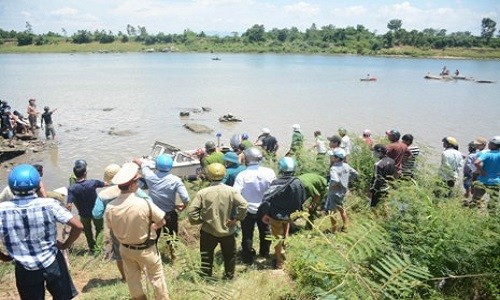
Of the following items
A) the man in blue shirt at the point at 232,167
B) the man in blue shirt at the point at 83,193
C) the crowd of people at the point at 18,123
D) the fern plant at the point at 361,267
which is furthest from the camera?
the crowd of people at the point at 18,123

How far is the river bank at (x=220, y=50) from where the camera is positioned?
96688 millimetres

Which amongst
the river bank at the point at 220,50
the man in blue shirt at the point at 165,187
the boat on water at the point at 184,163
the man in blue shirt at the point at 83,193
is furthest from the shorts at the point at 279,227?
the river bank at the point at 220,50

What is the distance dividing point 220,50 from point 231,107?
304 ft

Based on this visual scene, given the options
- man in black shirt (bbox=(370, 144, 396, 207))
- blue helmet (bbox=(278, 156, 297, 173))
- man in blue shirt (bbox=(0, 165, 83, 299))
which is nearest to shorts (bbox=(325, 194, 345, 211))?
man in black shirt (bbox=(370, 144, 396, 207))

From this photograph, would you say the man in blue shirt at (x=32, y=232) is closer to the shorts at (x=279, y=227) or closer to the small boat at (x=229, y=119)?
the shorts at (x=279, y=227)

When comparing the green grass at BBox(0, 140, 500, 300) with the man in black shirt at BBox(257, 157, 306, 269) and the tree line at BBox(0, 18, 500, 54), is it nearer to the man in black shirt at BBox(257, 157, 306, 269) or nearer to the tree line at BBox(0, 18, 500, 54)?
the man in black shirt at BBox(257, 157, 306, 269)

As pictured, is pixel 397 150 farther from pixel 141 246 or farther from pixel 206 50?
pixel 206 50

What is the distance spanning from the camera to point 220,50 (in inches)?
4678

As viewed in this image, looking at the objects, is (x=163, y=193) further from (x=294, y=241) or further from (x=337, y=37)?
(x=337, y=37)

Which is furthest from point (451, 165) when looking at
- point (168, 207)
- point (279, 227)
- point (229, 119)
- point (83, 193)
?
point (229, 119)

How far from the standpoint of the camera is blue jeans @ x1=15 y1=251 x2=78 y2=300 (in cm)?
384

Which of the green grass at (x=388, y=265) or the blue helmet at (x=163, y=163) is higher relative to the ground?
the blue helmet at (x=163, y=163)

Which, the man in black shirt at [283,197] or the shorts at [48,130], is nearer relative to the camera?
the man in black shirt at [283,197]

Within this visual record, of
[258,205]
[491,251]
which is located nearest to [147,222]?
[258,205]
